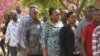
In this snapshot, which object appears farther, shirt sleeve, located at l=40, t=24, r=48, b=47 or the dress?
shirt sleeve, located at l=40, t=24, r=48, b=47

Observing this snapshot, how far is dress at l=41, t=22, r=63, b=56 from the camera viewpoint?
32.4 ft

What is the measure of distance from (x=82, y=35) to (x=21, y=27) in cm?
237

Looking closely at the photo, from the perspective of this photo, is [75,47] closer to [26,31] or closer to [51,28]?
[51,28]

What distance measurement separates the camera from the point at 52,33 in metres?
9.88

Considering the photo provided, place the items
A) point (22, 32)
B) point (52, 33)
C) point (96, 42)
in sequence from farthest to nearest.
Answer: point (22, 32)
point (52, 33)
point (96, 42)

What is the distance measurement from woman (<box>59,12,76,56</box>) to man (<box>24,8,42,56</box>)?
911 mm

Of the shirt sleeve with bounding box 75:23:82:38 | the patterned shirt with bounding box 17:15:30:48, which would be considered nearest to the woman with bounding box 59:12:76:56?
the shirt sleeve with bounding box 75:23:82:38

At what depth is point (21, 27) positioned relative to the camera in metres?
10.8

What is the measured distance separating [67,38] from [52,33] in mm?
464

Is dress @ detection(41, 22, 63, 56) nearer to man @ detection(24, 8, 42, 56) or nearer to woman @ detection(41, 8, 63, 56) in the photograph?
woman @ detection(41, 8, 63, 56)

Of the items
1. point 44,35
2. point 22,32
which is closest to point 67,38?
point 44,35

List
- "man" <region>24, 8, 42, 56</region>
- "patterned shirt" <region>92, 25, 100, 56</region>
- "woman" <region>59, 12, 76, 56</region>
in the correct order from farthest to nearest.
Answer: "man" <region>24, 8, 42, 56</region> < "woman" <region>59, 12, 76, 56</region> < "patterned shirt" <region>92, 25, 100, 56</region>

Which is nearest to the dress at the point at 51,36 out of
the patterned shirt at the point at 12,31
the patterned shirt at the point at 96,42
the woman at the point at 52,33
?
the woman at the point at 52,33

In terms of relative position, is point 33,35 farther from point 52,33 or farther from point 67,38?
point 67,38
